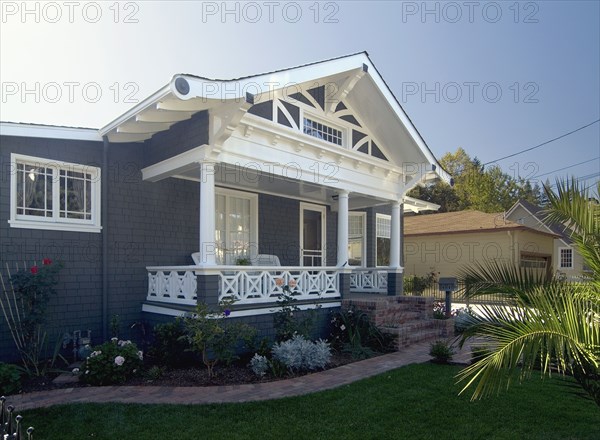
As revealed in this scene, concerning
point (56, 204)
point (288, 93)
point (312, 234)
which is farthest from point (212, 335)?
point (312, 234)

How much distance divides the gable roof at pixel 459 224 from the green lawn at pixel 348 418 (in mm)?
18222

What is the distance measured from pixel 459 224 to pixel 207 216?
20.6 m

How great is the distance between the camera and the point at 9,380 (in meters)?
5.62

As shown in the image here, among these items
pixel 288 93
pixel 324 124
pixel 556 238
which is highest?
pixel 288 93

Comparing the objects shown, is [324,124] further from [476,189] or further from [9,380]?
[476,189]

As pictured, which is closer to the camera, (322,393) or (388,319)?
(322,393)

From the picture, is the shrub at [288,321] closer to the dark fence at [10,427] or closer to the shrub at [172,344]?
the shrub at [172,344]

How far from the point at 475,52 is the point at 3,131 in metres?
12.8

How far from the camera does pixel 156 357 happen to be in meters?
7.09

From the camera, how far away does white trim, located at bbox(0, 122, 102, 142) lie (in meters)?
6.71

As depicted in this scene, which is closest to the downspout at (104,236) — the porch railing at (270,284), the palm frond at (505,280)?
the porch railing at (270,284)

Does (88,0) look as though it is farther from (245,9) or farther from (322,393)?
(322,393)

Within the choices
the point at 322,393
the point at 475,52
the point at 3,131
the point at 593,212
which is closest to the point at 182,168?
the point at 3,131

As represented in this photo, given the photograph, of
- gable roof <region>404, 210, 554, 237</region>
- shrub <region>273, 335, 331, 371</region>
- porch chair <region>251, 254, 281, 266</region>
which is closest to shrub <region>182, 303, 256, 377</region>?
shrub <region>273, 335, 331, 371</region>
